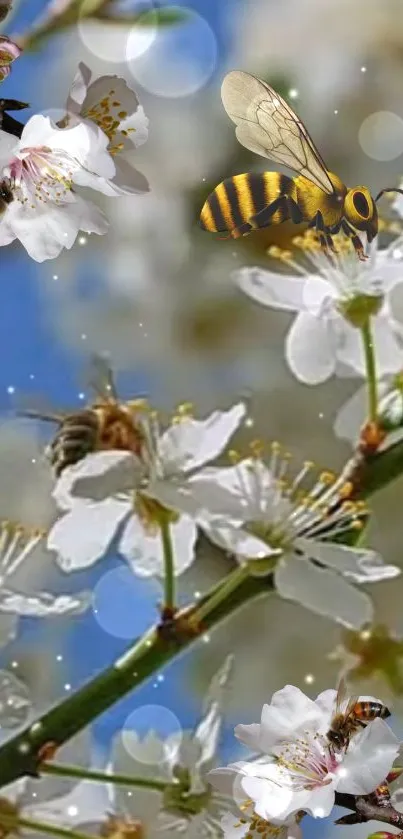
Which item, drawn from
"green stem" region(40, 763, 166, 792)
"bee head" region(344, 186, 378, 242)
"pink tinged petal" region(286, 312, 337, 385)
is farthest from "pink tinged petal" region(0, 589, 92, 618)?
"bee head" region(344, 186, 378, 242)

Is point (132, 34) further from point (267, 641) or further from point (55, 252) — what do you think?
point (267, 641)

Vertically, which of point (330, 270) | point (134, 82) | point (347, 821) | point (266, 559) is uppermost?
point (134, 82)

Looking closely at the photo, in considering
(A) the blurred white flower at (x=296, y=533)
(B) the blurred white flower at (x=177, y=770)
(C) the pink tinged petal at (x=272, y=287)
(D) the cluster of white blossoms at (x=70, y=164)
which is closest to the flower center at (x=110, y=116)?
(D) the cluster of white blossoms at (x=70, y=164)

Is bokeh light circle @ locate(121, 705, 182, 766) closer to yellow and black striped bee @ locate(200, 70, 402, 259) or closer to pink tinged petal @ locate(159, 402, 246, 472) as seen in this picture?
pink tinged petal @ locate(159, 402, 246, 472)

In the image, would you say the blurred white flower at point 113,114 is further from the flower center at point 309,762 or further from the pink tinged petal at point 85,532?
the flower center at point 309,762

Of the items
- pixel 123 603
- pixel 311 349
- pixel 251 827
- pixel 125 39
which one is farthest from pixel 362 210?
pixel 251 827

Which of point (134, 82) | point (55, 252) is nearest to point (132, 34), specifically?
point (134, 82)
